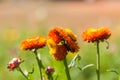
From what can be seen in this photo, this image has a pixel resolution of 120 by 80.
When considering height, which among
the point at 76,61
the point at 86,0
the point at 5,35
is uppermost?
the point at 76,61

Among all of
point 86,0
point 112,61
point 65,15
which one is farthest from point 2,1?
point 112,61

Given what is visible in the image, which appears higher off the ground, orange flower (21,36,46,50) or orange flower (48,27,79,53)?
orange flower (48,27,79,53)

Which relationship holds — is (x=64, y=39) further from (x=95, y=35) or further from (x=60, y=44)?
(x=95, y=35)

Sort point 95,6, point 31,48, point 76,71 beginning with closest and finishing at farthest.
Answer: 1. point 31,48
2. point 76,71
3. point 95,6

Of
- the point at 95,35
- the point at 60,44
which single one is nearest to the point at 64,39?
the point at 60,44

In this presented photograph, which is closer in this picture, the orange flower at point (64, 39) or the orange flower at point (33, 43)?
the orange flower at point (64, 39)

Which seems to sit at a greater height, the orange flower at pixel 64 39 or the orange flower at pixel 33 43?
the orange flower at pixel 64 39

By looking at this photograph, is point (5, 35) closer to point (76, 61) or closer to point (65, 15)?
point (76, 61)

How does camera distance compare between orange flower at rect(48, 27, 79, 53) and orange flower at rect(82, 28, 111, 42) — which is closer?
orange flower at rect(48, 27, 79, 53)

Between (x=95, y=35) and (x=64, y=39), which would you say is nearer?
(x=64, y=39)

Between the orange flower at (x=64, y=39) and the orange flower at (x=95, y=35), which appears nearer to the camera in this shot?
the orange flower at (x=64, y=39)

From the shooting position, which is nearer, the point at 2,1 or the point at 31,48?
the point at 31,48
